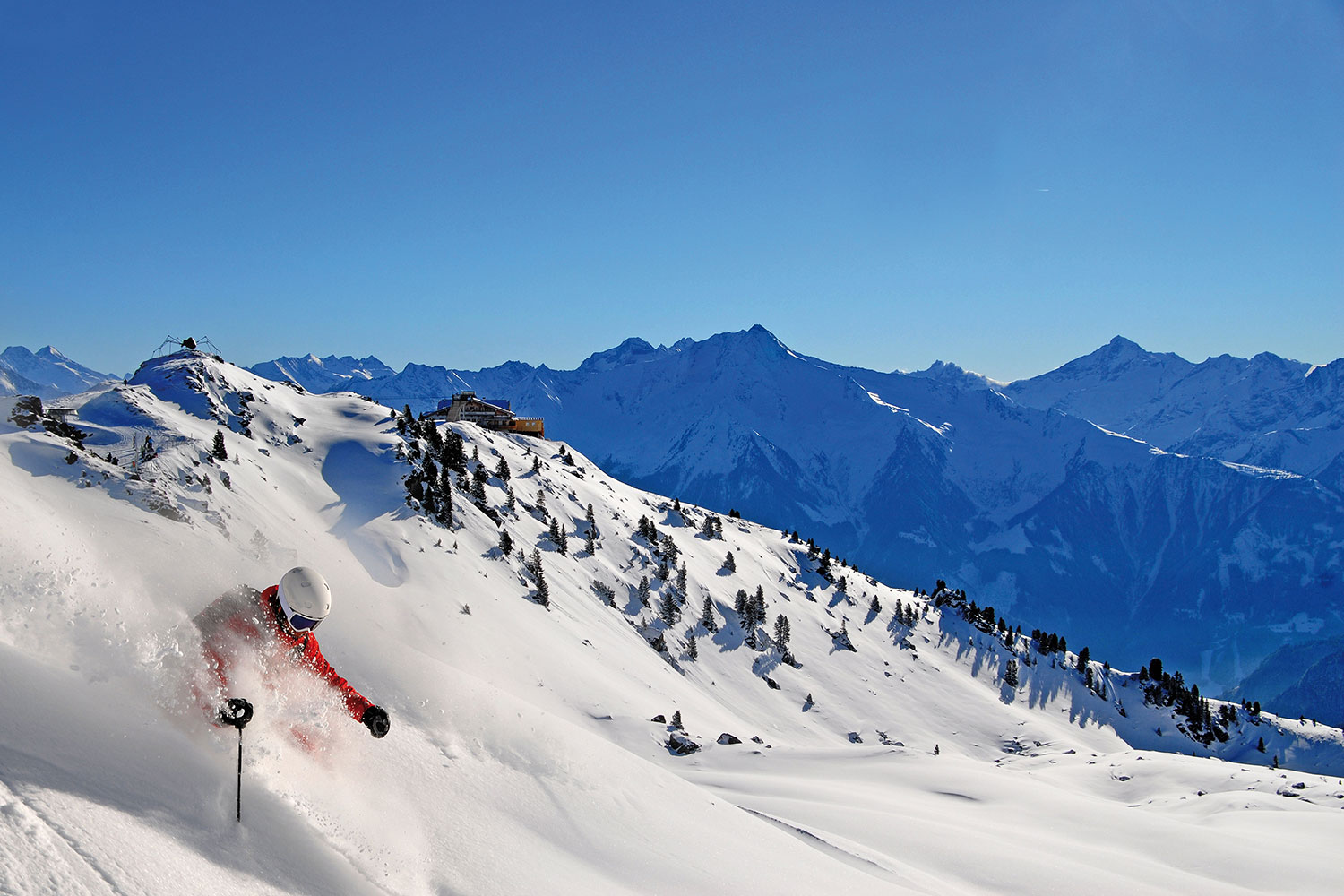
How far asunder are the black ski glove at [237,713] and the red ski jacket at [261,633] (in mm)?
2183

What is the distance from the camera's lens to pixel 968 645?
443ft

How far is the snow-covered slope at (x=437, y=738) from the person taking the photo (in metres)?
7.98

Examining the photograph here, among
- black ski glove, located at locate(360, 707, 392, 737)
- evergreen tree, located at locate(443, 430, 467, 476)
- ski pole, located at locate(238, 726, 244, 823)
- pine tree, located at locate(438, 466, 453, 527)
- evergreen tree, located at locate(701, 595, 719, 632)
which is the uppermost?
evergreen tree, located at locate(443, 430, 467, 476)

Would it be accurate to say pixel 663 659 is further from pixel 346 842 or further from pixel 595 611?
pixel 346 842

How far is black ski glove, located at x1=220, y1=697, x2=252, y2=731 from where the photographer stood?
346 inches

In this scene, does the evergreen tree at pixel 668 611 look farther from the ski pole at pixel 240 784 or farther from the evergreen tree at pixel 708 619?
the ski pole at pixel 240 784

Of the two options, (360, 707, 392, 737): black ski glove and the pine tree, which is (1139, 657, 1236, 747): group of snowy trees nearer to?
the pine tree

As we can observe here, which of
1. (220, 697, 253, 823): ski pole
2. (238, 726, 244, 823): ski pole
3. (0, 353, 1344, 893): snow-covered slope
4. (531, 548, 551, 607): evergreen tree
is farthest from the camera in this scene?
(531, 548, 551, 607): evergreen tree

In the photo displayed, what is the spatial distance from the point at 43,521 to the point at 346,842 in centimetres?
1125

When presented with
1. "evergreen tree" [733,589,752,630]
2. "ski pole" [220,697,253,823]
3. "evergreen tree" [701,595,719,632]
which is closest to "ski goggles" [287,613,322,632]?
"ski pole" [220,697,253,823]

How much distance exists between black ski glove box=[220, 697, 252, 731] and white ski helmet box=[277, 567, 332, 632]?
2327 mm

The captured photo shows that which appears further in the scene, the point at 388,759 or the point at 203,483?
the point at 203,483

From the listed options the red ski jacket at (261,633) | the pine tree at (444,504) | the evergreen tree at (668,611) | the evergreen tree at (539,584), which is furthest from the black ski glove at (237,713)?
the evergreen tree at (668,611)

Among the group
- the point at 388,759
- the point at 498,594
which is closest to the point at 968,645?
the point at 498,594
